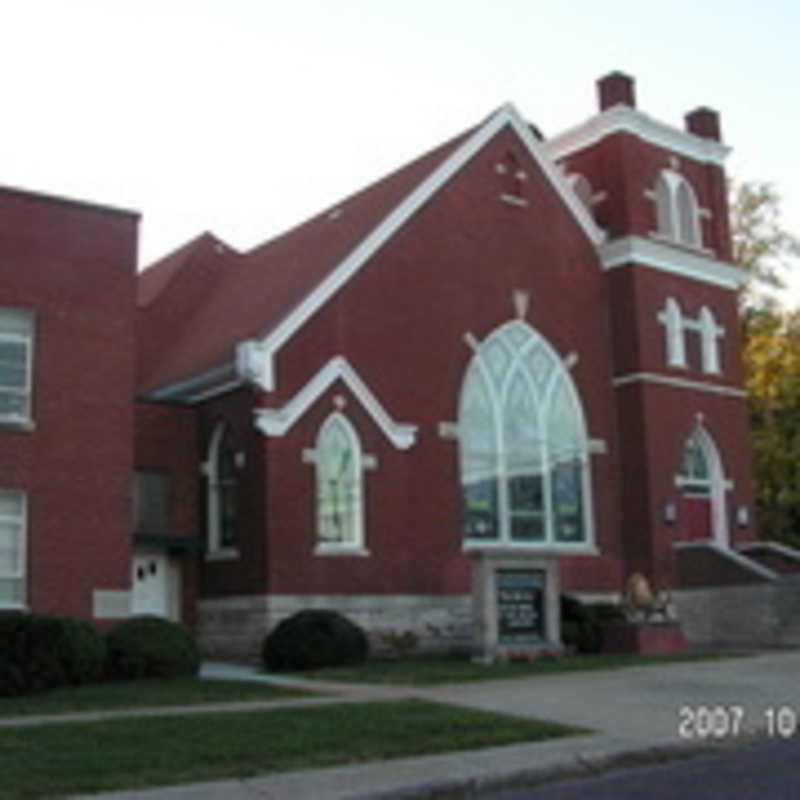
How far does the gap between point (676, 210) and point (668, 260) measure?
2.10 m

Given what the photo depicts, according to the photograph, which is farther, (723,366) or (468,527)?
(723,366)

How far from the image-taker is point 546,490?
28.2 metres

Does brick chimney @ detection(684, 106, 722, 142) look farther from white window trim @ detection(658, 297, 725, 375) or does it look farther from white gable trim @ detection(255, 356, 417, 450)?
white gable trim @ detection(255, 356, 417, 450)

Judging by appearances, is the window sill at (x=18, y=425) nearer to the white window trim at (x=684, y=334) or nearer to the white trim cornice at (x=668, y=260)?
the white trim cornice at (x=668, y=260)

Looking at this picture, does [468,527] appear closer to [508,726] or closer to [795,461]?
[508,726]

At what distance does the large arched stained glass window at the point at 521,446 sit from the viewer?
27.0m

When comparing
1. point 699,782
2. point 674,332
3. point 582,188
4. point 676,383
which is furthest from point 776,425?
point 699,782

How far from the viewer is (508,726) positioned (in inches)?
503

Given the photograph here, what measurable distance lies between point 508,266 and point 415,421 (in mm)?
5085

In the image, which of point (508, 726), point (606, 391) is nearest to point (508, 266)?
point (606, 391)

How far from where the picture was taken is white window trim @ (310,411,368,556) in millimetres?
23953

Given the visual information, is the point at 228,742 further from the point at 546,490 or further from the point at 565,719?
the point at 546,490

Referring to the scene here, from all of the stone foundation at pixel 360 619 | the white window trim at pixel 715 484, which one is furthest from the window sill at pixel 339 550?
the white window trim at pixel 715 484

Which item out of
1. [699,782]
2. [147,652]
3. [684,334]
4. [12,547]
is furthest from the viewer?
[684,334]
